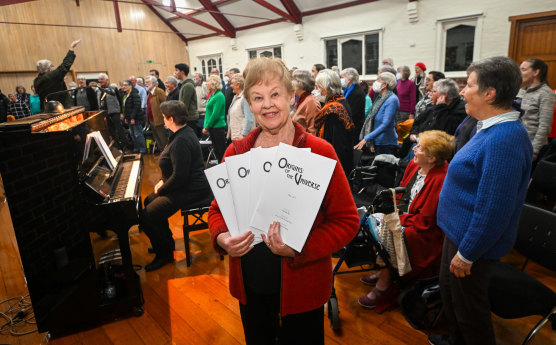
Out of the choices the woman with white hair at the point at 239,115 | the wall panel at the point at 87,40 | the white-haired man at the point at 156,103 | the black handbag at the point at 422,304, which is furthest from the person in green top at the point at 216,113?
the wall panel at the point at 87,40

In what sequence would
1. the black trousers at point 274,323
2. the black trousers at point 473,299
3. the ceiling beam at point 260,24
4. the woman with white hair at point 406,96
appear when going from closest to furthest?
the black trousers at point 274,323, the black trousers at point 473,299, the woman with white hair at point 406,96, the ceiling beam at point 260,24

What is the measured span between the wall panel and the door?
10023 millimetres

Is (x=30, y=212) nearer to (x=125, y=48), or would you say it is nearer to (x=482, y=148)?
(x=482, y=148)

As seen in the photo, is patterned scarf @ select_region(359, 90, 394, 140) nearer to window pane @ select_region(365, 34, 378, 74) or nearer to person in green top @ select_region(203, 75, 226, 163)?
person in green top @ select_region(203, 75, 226, 163)

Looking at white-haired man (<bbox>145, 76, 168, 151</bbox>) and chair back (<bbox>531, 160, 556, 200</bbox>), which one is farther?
white-haired man (<bbox>145, 76, 168, 151</bbox>)

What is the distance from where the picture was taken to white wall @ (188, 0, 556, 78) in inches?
Answer: 257

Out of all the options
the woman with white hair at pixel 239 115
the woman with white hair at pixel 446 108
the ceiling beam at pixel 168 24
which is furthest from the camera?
the ceiling beam at pixel 168 24

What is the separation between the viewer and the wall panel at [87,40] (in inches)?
384

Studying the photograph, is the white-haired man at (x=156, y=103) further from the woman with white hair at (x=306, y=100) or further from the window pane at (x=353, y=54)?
the window pane at (x=353, y=54)

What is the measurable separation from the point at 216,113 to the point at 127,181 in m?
2.65

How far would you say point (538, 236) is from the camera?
1.71 metres

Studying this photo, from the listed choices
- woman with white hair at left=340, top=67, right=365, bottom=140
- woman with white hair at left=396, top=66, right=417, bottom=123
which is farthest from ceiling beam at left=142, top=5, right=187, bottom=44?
woman with white hair at left=340, top=67, right=365, bottom=140

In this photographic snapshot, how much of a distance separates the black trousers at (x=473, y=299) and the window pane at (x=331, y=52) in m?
9.11

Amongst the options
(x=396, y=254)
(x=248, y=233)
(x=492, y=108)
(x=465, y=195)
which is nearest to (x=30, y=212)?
(x=248, y=233)
